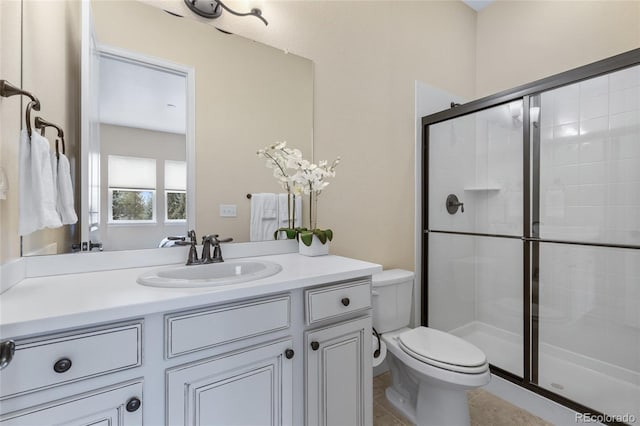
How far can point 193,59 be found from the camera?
134cm

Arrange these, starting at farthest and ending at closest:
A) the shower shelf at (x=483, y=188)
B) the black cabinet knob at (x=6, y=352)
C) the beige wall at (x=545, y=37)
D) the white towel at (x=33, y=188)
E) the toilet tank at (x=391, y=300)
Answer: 1. the shower shelf at (x=483, y=188)
2. the beige wall at (x=545, y=37)
3. the toilet tank at (x=391, y=300)
4. the white towel at (x=33, y=188)
5. the black cabinet knob at (x=6, y=352)

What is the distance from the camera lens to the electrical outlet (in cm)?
142

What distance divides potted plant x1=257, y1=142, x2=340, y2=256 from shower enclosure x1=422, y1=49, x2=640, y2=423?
1.06 metres

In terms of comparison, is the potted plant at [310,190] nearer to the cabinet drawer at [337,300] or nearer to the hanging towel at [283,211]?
the hanging towel at [283,211]

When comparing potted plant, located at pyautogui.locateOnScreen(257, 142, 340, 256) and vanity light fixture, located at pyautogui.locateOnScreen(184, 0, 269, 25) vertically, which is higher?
vanity light fixture, located at pyautogui.locateOnScreen(184, 0, 269, 25)

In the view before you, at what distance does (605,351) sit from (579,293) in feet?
1.12

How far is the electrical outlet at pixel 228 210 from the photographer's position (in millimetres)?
1419

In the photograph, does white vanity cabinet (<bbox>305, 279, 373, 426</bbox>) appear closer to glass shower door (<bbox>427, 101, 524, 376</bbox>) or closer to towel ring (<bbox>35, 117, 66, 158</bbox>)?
towel ring (<bbox>35, 117, 66, 158</bbox>)

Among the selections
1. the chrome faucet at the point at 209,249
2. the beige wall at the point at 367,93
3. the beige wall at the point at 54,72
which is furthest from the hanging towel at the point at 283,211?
the beige wall at the point at 54,72

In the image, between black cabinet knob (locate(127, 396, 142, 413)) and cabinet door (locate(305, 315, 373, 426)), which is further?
cabinet door (locate(305, 315, 373, 426))

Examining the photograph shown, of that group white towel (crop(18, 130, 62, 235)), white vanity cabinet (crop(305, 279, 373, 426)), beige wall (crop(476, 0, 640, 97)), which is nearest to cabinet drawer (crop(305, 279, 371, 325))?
white vanity cabinet (crop(305, 279, 373, 426))

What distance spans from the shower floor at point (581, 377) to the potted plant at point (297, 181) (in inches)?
57.8

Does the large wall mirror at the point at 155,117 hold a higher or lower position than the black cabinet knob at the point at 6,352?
higher

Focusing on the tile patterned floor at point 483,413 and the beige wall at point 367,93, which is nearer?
the tile patterned floor at point 483,413
